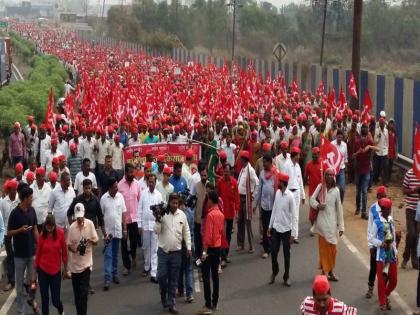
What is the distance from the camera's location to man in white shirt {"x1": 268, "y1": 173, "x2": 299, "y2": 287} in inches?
430

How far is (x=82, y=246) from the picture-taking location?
9.37 m

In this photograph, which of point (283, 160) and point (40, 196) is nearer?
point (40, 196)

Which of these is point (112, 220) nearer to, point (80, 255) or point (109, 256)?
point (109, 256)

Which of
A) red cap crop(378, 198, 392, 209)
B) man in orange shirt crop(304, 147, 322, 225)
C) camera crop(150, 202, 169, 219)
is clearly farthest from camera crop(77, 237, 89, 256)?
man in orange shirt crop(304, 147, 322, 225)

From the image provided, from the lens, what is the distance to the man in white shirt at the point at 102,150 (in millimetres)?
15742

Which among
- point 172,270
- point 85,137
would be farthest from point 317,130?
point 172,270

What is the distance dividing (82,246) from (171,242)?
1.07 metres

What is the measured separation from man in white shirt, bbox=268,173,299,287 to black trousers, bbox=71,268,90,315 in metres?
2.68

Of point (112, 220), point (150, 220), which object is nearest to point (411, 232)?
point (150, 220)

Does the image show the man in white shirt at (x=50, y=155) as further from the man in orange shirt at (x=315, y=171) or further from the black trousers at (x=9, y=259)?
the man in orange shirt at (x=315, y=171)

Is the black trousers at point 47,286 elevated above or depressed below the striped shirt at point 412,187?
below

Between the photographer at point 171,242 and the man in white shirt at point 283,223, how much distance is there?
4.99 ft

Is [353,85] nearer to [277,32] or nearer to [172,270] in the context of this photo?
[172,270]

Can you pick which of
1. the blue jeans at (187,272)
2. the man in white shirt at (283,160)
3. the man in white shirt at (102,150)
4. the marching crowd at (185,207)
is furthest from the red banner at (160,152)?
the blue jeans at (187,272)
